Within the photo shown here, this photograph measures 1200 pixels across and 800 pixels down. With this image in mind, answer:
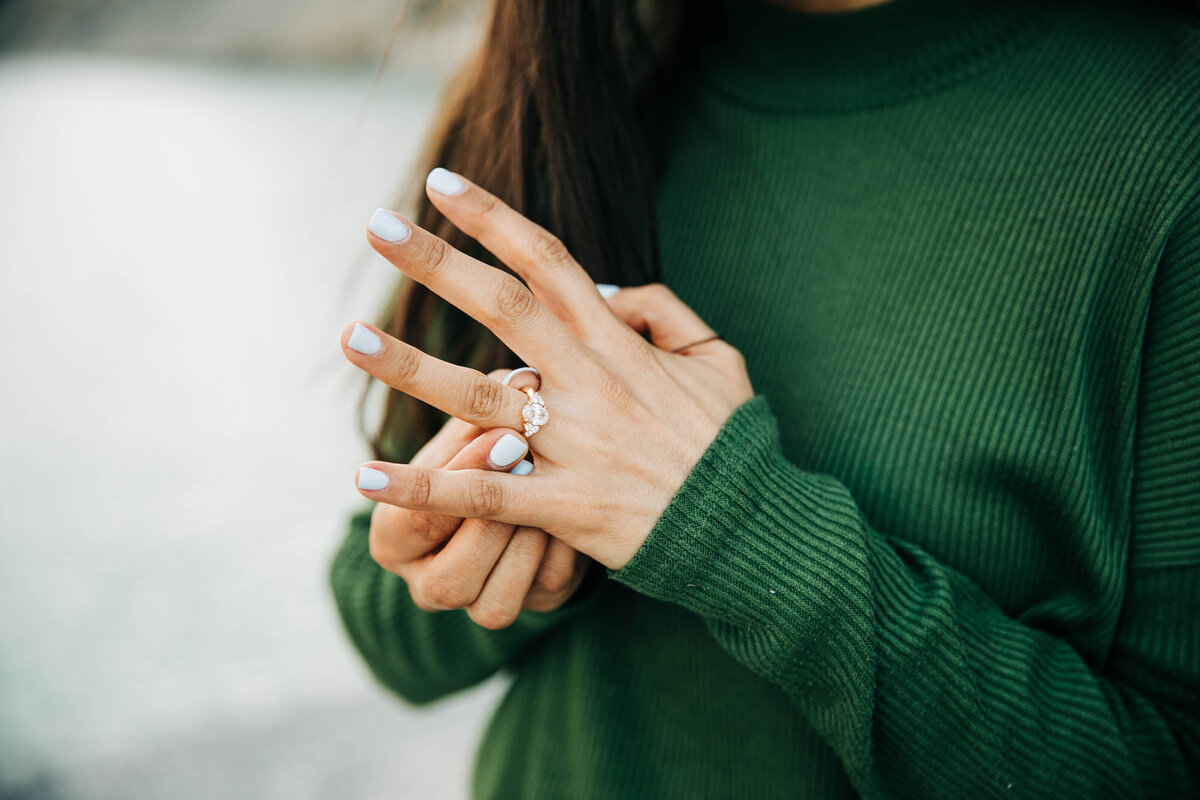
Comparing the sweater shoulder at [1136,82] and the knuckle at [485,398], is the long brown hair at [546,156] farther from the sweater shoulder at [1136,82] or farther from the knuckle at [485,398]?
the sweater shoulder at [1136,82]

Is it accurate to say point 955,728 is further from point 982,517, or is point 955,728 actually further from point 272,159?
point 272,159

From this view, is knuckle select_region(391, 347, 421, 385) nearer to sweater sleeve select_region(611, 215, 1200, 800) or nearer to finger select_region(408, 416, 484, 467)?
finger select_region(408, 416, 484, 467)

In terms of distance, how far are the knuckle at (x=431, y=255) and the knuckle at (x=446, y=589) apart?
24cm

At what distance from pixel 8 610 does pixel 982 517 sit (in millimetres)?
2691

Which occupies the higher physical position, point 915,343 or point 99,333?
point 915,343

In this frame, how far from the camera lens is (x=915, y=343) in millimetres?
721

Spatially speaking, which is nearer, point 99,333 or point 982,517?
point 982,517

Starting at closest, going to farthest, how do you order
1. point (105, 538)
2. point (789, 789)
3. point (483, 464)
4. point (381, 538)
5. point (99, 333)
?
point (483, 464)
point (381, 538)
point (789, 789)
point (105, 538)
point (99, 333)

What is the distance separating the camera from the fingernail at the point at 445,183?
552mm

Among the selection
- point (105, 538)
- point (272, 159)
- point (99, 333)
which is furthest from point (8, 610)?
point (272, 159)

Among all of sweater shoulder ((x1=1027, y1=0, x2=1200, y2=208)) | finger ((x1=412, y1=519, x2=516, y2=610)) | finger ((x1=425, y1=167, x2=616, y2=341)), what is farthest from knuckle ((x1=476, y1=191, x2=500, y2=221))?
sweater shoulder ((x1=1027, y1=0, x2=1200, y2=208))

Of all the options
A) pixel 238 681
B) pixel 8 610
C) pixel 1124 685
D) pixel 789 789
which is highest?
pixel 1124 685

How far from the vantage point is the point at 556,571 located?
645 millimetres

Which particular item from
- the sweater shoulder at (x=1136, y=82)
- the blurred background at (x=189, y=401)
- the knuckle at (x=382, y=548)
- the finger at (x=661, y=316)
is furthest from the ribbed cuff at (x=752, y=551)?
the blurred background at (x=189, y=401)
